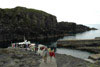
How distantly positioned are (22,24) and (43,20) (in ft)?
79.4

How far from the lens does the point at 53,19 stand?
157 meters

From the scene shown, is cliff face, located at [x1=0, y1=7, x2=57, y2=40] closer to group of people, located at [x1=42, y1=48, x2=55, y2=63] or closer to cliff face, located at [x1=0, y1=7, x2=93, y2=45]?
cliff face, located at [x1=0, y1=7, x2=93, y2=45]

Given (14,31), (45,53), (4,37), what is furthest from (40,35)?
(45,53)

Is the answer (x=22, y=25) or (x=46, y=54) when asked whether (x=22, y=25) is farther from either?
(x=46, y=54)

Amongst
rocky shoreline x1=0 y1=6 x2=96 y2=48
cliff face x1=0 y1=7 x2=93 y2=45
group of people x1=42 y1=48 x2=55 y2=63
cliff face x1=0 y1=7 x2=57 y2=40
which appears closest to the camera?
group of people x1=42 y1=48 x2=55 y2=63

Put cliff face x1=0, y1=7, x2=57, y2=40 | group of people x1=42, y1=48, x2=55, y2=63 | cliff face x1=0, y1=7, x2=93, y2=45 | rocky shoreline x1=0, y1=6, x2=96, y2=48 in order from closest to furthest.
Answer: group of people x1=42, y1=48, x2=55, y2=63 < rocky shoreline x1=0, y1=6, x2=96, y2=48 < cliff face x1=0, y1=7, x2=93, y2=45 < cliff face x1=0, y1=7, x2=57, y2=40

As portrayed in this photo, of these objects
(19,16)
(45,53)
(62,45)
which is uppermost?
(19,16)

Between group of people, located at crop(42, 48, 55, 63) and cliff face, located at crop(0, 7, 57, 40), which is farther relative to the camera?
cliff face, located at crop(0, 7, 57, 40)

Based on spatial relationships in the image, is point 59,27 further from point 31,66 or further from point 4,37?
point 31,66

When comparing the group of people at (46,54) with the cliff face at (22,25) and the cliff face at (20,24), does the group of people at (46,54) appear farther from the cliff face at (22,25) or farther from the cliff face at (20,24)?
the cliff face at (20,24)

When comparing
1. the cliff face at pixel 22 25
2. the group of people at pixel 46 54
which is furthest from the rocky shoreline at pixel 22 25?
the group of people at pixel 46 54

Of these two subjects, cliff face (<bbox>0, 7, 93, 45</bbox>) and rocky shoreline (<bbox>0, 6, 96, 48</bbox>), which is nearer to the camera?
rocky shoreline (<bbox>0, 6, 96, 48</bbox>)

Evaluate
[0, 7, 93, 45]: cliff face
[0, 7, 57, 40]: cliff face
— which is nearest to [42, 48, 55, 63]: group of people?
[0, 7, 93, 45]: cliff face

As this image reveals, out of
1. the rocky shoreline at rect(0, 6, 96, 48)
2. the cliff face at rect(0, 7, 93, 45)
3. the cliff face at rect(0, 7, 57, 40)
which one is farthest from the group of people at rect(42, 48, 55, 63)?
the cliff face at rect(0, 7, 57, 40)
